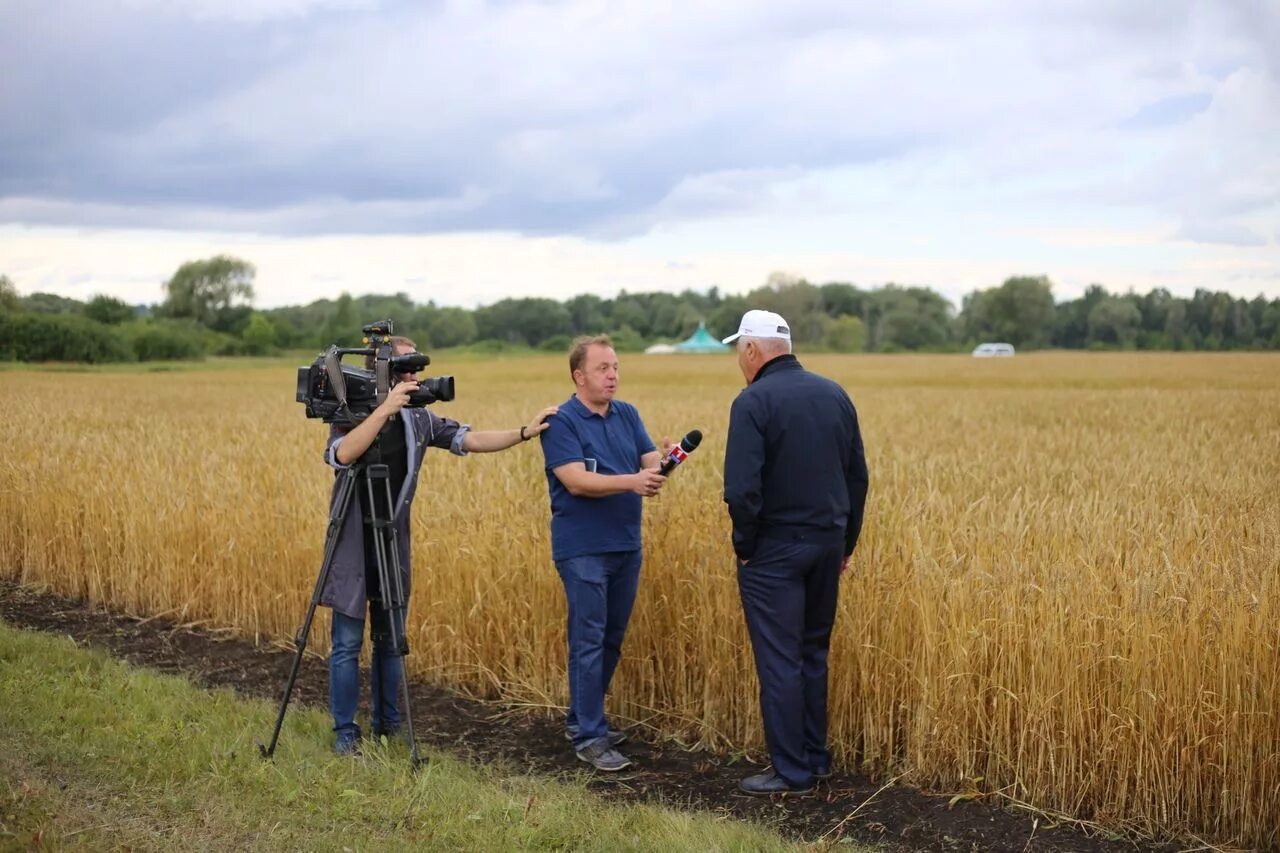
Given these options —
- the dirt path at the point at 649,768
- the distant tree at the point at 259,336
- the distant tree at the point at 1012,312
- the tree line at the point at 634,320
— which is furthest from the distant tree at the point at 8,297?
the distant tree at the point at 1012,312

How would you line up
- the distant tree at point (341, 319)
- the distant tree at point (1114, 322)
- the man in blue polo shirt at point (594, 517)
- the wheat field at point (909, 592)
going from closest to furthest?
1. the wheat field at point (909, 592)
2. the man in blue polo shirt at point (594, 517)
3. the distant tree at point (341, 319)
4. the distant tree at point (1114, 322)

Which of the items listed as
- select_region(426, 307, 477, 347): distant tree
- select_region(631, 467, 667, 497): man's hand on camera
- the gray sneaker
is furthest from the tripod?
select_region(426, 307, 477, 347): distant tree

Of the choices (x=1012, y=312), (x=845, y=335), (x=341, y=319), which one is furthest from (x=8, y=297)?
(x=1012, y=312)

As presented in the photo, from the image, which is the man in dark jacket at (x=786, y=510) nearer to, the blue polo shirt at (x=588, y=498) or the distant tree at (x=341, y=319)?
the blue polo shirt at (x=588, y=498)

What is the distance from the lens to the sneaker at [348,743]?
6.62 metres

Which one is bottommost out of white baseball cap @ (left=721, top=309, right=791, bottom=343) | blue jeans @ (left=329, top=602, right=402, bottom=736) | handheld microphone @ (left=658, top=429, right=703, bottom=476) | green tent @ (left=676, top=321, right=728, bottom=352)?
blue jeans @ (left=329, top=602, right=402, bottom=736)

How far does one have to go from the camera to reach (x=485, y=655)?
8297mm

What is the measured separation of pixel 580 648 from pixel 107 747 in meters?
2.60

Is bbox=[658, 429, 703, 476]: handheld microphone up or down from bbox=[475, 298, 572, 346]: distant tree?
down

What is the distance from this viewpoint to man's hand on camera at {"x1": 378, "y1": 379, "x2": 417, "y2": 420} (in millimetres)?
6129

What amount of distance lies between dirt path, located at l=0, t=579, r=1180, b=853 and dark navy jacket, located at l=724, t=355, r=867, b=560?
1395 millimetres

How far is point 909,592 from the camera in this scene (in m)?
6.62

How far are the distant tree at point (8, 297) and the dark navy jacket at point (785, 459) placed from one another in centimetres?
2028

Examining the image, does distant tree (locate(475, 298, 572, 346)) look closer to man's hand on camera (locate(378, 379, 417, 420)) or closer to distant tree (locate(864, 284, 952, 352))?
distant tree (locate(864, 284, 952, 352))
